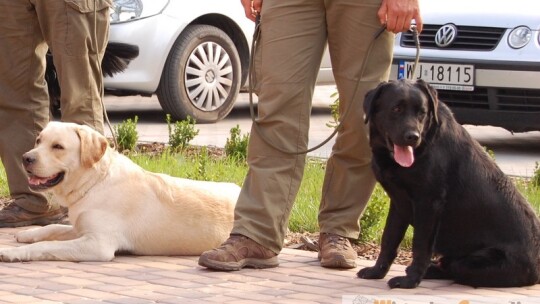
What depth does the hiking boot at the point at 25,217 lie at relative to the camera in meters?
6.94

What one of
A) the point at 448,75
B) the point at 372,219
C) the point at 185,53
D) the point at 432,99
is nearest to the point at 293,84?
the point at 432,99

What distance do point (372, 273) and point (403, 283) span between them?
27 cm

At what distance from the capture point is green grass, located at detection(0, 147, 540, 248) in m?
6.71

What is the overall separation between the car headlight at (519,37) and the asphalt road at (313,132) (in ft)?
3.03

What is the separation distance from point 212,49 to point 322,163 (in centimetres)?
314

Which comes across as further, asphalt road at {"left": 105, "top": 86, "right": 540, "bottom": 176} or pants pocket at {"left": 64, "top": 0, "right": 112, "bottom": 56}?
asphalt road at {"left": 105, "top": 86, "right": 540, "bottom": 176}

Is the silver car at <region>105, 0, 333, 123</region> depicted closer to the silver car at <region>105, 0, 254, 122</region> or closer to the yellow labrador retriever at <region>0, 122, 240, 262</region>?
the silver car at <region>105, 0, 254, 122</region>

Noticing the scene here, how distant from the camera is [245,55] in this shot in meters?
12.3

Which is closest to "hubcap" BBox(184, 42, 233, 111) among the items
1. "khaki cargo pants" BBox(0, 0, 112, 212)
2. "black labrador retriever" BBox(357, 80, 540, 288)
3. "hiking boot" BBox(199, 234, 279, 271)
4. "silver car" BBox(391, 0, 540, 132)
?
"silver car" BBox(391, 0, 540, 132)

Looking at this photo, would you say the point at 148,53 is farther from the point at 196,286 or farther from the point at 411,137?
the point at 411,137

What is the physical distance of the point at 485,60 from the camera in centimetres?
1005

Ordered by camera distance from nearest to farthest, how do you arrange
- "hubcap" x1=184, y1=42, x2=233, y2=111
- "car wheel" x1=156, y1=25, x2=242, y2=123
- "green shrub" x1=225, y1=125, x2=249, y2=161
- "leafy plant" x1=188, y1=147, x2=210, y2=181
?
"leafy plant" x1=188, y1=147, x2=210, y2=181, "green shrub" x1=225, y1=125, x2=249, y2=161, "car wheel" x1=156, y1=25, x2=242, y2=123, "hubcap" x1=184, y1=42, x2=233, y2=111

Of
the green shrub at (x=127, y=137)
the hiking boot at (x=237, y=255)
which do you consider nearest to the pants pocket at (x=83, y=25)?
the hiking boot at (x=237, y=255)

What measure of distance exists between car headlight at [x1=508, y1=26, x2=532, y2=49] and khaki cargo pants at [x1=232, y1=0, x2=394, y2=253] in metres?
4.36
